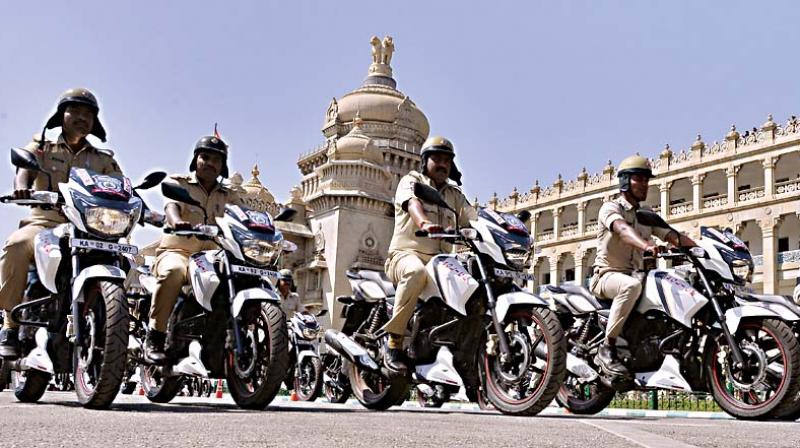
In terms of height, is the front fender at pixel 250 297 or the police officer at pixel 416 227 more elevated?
the police officer at pixel 416 227

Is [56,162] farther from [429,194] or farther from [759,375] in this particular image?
[759,375]

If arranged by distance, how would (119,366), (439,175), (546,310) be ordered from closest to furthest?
1. (119,366)
2. (546,310)
3. (439,175)

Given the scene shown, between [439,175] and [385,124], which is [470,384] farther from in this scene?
[385,124]

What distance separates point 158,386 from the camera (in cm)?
806

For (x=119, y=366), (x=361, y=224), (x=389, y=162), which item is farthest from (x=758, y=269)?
(x=119, y=366)

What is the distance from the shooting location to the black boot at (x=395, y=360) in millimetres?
6891

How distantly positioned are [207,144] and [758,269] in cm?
3976

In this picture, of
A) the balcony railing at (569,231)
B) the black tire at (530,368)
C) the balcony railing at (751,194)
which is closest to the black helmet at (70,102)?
the black tire at (530,368)

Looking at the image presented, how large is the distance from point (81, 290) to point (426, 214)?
2.80 meters

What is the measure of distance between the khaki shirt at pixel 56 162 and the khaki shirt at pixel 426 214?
2.34 m

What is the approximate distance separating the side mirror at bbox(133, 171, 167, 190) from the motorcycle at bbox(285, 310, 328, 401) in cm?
534

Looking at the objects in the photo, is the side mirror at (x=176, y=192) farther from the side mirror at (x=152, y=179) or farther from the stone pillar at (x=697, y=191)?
the stone pillar at (x=697, y=191)

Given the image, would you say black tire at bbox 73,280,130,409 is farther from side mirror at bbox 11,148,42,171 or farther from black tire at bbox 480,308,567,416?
black tire at bbox 480,308,567,416

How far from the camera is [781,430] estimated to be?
5.00m
